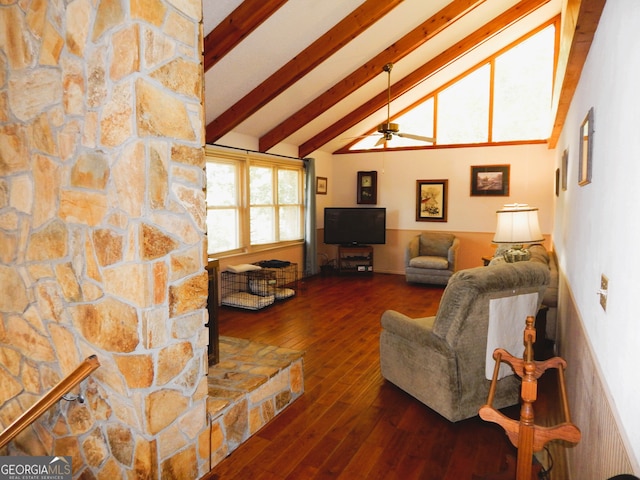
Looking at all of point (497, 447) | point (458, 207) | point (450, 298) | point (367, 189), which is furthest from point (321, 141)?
point (497, 447)

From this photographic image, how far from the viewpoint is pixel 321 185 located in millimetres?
8391

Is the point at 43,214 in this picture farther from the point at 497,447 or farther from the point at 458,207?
the point at 458,207

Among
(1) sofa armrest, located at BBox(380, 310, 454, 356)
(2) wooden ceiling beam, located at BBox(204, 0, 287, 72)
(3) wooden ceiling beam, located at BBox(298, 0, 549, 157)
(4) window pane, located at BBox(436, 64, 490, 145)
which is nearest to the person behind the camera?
(1) sofa armrest, located at BBox(380, 310, 454, 356)


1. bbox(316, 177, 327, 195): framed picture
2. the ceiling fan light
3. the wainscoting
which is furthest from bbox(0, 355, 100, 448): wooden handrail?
bbox(316, 177, 327, 195): framed picture

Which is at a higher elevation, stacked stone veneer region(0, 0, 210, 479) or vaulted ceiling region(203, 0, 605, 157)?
vaulted ceiling region(203, 0, 605, 157)

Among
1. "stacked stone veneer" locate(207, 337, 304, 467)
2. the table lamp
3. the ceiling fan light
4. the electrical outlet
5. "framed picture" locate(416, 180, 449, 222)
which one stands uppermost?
the ceiling fan light

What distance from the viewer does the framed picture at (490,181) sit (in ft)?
23.8

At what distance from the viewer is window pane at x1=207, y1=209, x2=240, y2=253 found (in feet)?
18.9

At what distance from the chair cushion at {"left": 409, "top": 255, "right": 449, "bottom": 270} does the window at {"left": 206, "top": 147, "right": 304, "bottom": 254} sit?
6.78ft

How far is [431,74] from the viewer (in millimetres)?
6492

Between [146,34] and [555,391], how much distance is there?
3.46 meters

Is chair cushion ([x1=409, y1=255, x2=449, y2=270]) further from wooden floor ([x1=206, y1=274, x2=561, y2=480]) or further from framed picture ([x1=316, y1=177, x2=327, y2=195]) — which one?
wooden floor ([x1=206, y1=274, x2=561, y2=480])

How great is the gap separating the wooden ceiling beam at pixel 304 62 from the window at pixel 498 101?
3.61 meters

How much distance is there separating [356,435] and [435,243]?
5.33 m
